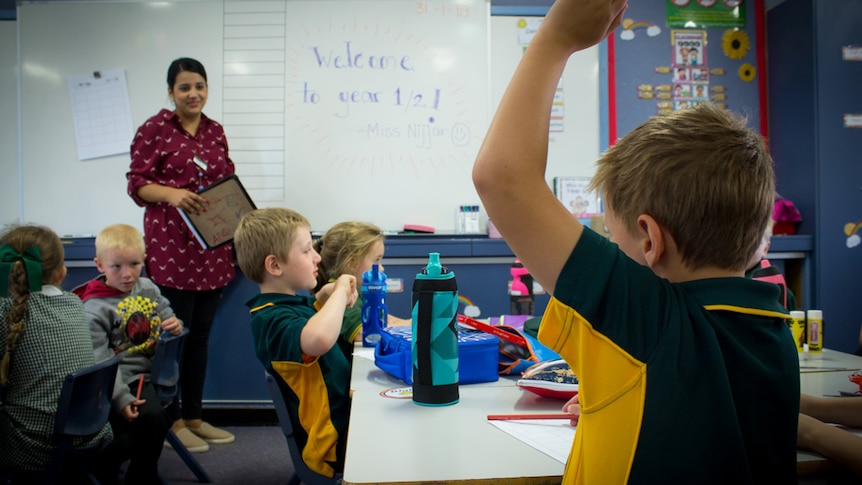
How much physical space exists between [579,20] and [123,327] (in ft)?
6.91

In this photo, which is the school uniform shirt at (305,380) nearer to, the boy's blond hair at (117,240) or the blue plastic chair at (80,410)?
the blue plastic chair at (80,410)

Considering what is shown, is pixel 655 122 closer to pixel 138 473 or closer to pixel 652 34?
pixel 138 473

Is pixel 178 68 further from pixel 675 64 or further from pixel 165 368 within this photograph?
pixel 675 64

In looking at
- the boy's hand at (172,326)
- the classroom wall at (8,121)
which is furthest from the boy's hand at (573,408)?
the classroom wall at (8,121)

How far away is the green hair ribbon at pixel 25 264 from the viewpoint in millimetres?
1745

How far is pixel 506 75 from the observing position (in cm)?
349

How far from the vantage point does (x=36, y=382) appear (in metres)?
1.71

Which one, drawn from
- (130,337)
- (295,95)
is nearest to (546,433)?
(130,337)

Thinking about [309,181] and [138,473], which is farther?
[309,181]

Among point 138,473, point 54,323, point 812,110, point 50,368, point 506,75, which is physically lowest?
point 138,473

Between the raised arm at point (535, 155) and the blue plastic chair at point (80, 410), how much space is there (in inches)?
55.8

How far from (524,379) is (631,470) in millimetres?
505

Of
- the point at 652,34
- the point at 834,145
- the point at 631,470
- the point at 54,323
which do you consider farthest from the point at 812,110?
the point at 54,323

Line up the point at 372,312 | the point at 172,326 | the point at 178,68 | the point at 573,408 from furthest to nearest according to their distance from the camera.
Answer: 1. the point at 178,68
2. the point at 172,326
3. the point at 372,312
4. the point at 573,408
